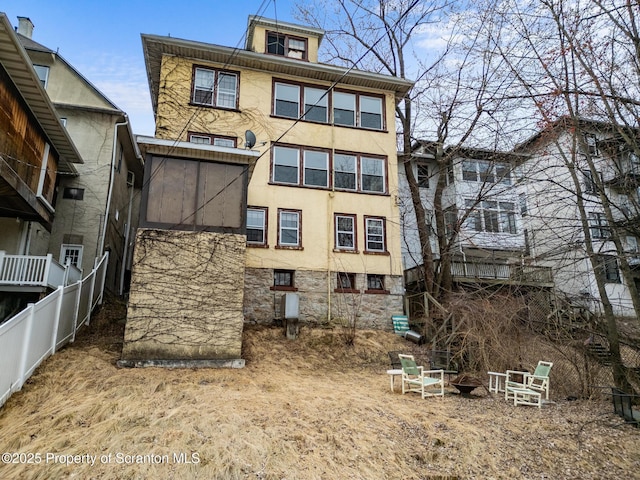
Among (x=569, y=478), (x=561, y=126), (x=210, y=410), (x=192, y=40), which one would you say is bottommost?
(x=569, y=478)

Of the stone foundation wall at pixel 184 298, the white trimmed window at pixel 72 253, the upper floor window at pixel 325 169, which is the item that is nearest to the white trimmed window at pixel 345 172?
the upper floor window at pixel 325 169

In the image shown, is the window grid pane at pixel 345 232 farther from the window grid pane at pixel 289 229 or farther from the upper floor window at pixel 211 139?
the upper floor window at pixel 211 139

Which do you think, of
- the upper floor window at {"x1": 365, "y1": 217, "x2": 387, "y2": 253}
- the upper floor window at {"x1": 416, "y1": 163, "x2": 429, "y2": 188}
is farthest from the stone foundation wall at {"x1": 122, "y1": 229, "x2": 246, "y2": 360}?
the upper floor window at {"x1": 416, "y1": 163, "x2": 429, "y2": 188}

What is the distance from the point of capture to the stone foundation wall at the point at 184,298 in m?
9.70

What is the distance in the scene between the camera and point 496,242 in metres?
21.2

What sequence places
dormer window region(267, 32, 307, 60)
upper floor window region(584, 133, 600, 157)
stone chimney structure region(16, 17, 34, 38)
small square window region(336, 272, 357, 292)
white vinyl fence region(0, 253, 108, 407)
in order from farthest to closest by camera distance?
stone chimney structure region(16, 17, 34, 38)
dormer window region(267, 32, 307, 60)
small square window region(336, 272, 357, 292)
upper floor window region(584, 133, 600, 157)
white vinyl fence region(0, 253, 108, 407)

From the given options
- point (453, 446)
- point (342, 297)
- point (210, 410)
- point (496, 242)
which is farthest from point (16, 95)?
point (496, 242)

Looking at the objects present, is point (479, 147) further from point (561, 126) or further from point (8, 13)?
point (8, 13)

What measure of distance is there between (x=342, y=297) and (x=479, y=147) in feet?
26.4

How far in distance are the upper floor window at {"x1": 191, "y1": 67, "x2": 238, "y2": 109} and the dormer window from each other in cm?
265

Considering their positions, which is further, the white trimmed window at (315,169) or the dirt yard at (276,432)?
the white trimmed window at (315,169)

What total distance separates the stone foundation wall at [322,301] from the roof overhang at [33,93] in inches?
302

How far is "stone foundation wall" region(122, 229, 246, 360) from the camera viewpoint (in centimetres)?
970

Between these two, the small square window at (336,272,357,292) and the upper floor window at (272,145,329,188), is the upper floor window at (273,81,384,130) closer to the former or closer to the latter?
the upper floor window at (272,145,329,188)
